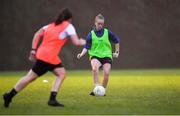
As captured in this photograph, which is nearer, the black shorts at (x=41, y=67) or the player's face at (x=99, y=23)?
the black shorts at (x=41, y=67)

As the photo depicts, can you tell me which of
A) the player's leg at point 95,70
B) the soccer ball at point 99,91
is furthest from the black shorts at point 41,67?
the player's leg at point 95,70

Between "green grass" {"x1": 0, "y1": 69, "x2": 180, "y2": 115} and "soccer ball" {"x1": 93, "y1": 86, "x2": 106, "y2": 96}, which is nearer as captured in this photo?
"green grass" {"x1": 0, "y1": 69, "x2": 180, "y2": 115}

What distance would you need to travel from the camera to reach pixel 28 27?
21.8 meters

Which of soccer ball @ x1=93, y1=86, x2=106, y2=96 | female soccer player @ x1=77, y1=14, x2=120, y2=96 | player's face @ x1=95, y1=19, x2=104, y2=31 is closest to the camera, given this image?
soccer ball @ x1=93, y1=86, x2=106, y2=96

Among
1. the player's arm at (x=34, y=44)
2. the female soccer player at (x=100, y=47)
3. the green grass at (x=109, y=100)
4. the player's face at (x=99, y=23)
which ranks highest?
the player's face at (x=99, y=23)

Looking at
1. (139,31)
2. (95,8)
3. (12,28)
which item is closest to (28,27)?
(12,28)

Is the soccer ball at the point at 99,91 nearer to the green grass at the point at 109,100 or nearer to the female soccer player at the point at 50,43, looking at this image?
the green grass at the point at 109,100

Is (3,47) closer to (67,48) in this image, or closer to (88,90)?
(67,48)

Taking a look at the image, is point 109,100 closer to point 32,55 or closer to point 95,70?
point 95,70

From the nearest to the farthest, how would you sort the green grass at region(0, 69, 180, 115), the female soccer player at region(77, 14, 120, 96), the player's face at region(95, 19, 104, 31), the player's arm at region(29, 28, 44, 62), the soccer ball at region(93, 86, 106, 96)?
the green grass at region(0, 69, 180, 115) < the player's arm at region(29, 28, 44, 62) < the soccer ball at region(93, 86, 106, 96) < the player's face at region(95, 19, 104, 31) < the female soccer player at region(77, 14, 120, 96)

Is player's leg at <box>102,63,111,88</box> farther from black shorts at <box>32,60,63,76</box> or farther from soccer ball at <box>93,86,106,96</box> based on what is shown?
black shorts at <box>32,60,63,76</box>

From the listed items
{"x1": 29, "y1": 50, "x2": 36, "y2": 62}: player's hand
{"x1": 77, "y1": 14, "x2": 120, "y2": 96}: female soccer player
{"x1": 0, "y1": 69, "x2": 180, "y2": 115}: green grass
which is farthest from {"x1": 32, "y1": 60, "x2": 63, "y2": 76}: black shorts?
{"x1": 77, "y1": 14, "x2": 120, "y2": 96}: female soccer player

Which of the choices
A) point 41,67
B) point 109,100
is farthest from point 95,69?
point 41,67

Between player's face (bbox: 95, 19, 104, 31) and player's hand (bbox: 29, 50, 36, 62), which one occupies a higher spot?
player's face (bbox: 95, 19, 104, 31)
